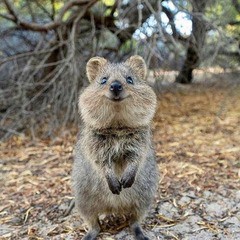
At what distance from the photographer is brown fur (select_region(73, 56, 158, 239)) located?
11.3 ft

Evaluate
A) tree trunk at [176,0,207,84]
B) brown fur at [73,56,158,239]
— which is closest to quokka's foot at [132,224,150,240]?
brown fur at [73,56,158,239]

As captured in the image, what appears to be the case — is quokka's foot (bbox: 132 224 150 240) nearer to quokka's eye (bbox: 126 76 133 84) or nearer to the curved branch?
quokka's eye (bbox: 126 76 133 84)

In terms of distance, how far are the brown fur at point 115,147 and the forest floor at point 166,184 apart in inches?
11.5

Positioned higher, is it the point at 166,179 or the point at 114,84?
the point at 114,84

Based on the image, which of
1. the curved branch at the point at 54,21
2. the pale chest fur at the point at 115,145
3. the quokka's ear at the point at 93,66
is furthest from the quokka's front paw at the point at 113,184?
the curved branch at the point at 54,21

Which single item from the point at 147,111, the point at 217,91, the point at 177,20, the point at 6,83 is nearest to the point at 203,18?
the point at 177,20

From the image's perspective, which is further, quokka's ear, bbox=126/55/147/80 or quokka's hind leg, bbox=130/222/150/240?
quokka's ear, bbox=126/55/147/80

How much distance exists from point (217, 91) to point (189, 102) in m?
1.13

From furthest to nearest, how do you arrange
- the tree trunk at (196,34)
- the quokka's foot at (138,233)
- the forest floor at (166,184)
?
1. the tree trunk at (196,34)
2. the forest floor at (166,184)
3. the quokka's foot at (138,233)

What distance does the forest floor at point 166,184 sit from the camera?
3926 millimetres

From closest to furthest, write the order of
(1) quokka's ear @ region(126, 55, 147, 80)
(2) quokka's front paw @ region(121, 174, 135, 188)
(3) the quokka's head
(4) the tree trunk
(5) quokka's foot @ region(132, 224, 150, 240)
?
1. (3) the quokka's head
2. (2) quokka's front paw @ region(121, 174, 135, 188)
3. (5) quokka's foot @ region(132, 224, 150, 240)
4. (1) quokka's ear @ region(126, 55, 147, 80)
5. (4) the tree trunk

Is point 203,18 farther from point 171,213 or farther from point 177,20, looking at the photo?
point 171,213

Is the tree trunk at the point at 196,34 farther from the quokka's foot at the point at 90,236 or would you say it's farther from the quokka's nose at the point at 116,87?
the quokka's foot at the point at 90,236

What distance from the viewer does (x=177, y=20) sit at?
645 centimetres
